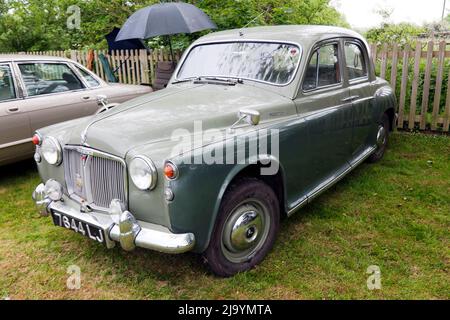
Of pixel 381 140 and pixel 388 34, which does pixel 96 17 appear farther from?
pixel 381 140

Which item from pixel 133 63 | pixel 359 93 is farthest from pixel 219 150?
pixel 133 63

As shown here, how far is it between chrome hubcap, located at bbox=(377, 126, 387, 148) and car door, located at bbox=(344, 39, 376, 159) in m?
0.40

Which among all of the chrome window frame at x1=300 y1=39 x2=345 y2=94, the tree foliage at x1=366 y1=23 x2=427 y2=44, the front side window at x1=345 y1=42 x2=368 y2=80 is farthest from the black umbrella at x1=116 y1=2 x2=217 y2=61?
the tree foliage at x1=366 y1=23 x2=427 y2=44

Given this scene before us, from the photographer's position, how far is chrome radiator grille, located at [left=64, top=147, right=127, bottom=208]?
2.71 meters

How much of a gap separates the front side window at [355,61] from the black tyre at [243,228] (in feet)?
6.45

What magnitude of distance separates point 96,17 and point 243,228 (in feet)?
32.6

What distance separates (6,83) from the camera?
5.06 m

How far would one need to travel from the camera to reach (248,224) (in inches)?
118

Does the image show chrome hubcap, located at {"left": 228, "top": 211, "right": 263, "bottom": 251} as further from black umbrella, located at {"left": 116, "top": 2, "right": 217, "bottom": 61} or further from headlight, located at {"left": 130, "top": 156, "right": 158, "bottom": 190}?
black umbrella, located at {"left": 116, "top": 2, "right": 217, "bottom": 61}

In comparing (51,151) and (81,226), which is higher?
(51,151)

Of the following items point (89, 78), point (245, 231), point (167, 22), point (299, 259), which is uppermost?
point (167, 22)

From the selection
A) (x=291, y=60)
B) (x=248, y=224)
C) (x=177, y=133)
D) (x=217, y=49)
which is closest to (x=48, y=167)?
(x=177, y=133)
